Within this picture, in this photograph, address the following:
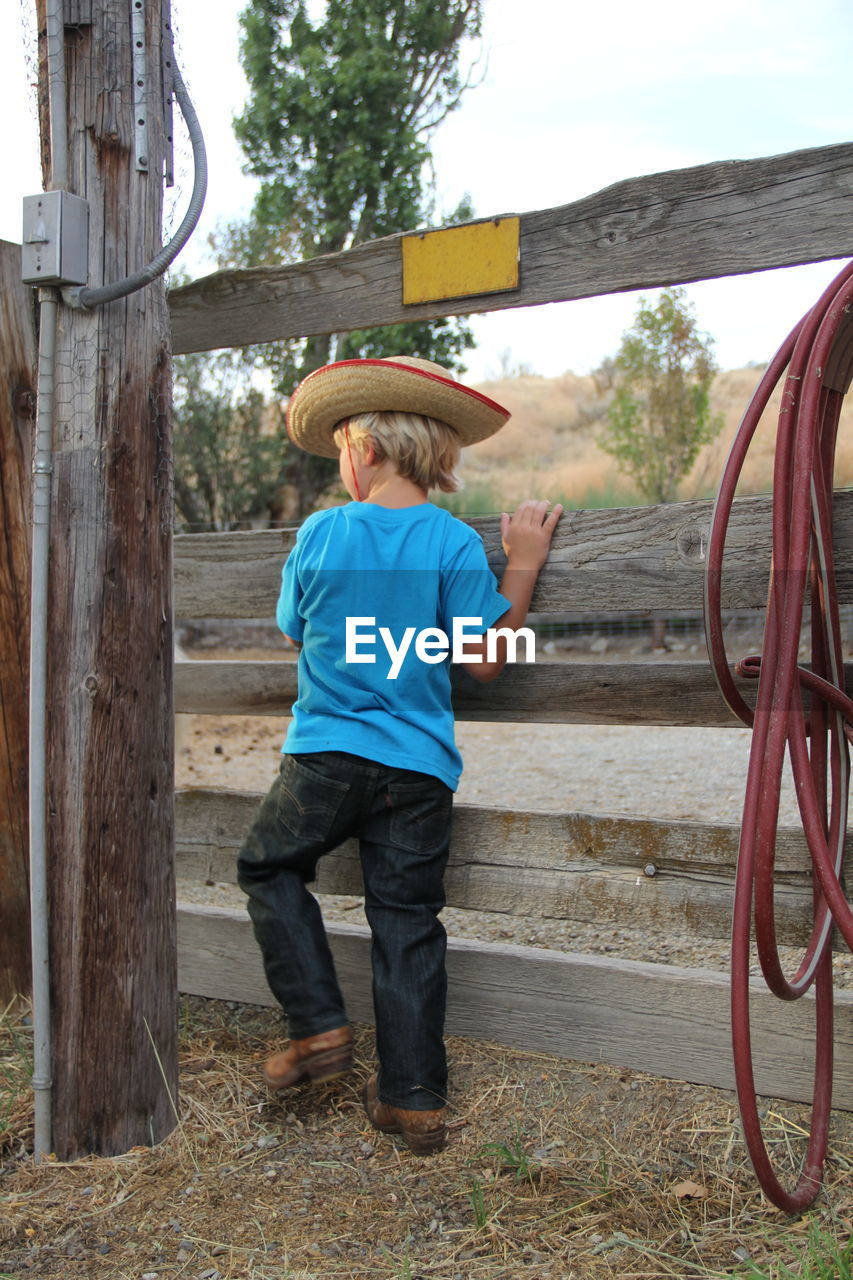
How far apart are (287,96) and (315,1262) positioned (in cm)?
1549

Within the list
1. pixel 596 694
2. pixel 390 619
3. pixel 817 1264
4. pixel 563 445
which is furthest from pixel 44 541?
pixel 563 445

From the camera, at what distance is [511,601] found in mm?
2533

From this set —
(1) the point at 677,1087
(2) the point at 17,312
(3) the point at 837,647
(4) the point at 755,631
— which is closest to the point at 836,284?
(3) the point at 837,647

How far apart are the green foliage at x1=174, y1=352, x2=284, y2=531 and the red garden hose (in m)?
12.9

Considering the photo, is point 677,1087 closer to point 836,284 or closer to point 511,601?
point 511,601

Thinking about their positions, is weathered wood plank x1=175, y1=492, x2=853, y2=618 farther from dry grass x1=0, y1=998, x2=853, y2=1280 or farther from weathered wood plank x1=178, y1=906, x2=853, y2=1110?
dry grass x1=0, y1=998, x2=853, y2=1280

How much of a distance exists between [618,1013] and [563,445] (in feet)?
116

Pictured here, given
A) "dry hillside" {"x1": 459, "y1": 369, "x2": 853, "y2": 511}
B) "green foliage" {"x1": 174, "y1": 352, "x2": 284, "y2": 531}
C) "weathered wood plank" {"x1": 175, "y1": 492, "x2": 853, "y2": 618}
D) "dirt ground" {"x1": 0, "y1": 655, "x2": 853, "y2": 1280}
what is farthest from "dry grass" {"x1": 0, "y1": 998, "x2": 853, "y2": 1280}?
"dry hillside" {"x1": 459, "y1": 369, "x2": 853, "y2": 511}

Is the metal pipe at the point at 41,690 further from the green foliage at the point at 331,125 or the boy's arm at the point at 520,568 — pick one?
the green foliage at the point at 331,125

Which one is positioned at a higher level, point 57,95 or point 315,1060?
point 57,95

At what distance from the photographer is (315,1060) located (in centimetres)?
245

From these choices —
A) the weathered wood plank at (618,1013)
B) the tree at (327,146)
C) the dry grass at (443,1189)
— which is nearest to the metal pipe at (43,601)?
the dry grass at (443,1189)

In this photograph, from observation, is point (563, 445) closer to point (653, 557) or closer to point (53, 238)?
point (653, 557)

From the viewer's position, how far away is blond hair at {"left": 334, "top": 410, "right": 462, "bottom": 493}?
8.36ft
